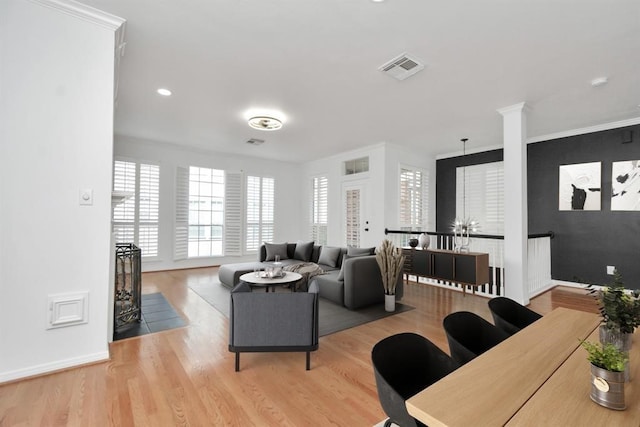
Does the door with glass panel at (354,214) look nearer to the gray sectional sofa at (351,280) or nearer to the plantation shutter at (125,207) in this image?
the gray sectional sofa at (351,280)

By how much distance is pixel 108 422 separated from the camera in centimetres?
171

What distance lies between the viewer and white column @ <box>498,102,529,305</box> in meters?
4.00

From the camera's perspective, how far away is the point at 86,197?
2.38m

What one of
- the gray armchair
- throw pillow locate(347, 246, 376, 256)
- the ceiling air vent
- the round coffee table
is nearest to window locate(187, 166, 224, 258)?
the round coffee table

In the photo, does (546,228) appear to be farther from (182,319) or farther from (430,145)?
(182,319)

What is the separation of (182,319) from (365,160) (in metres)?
4.97

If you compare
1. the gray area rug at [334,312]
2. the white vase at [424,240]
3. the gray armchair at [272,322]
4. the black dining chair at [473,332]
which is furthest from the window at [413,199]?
the black dining chair at [473,332]

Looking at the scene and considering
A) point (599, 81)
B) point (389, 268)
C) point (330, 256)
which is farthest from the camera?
point (330, 256)

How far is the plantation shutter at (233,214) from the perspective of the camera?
7.30 metres

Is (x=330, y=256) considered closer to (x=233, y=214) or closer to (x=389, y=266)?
(x=389, y=266)

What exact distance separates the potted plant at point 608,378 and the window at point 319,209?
683cm

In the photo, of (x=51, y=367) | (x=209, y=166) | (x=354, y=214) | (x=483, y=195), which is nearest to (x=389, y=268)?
(x=354, y=214)

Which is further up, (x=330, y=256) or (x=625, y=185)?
(x=625, y=185)

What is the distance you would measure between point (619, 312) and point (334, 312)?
3008 millimetres
